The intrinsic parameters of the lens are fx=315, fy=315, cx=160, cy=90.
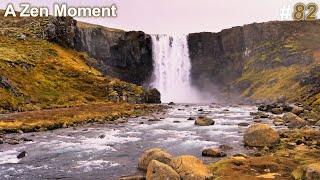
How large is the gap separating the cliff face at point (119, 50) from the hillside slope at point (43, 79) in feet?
53.5

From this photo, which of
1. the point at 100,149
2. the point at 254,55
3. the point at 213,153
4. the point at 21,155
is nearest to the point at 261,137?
the point at 213,153

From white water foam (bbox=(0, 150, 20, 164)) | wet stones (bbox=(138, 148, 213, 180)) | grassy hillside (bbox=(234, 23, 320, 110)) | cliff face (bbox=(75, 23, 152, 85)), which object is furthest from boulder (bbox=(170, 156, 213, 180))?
cliff face (bbox=(75, 23, 152, 85))

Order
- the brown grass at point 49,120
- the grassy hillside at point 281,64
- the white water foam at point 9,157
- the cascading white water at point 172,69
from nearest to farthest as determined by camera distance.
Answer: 1. the white water foam at point 9,157
2. the brown grass at point 49,120
3. the grassy hillside at point 281,64
4. the cascading white water at point 172,69

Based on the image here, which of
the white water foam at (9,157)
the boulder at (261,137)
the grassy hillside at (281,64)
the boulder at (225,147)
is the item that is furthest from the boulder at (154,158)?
the grassy hillside at (281,64)

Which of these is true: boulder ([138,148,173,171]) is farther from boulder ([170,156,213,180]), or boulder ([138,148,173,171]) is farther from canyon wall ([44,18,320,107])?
canyon wall ([44,18,320,107])

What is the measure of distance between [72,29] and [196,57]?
59230 millimetres

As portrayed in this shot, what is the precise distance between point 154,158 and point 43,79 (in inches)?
2508

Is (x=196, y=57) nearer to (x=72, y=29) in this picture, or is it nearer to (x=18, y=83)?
(x=72, y=29)

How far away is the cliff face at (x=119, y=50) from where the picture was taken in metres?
132

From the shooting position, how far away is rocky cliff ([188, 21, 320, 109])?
127125 mm

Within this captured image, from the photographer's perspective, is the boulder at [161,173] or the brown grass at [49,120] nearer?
the boulder at [161,173]

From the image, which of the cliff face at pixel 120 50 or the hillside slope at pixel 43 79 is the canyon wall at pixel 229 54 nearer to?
the cliff face at pixel 120 50

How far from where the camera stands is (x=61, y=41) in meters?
117

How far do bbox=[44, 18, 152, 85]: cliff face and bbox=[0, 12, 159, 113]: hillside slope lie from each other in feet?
53.5
